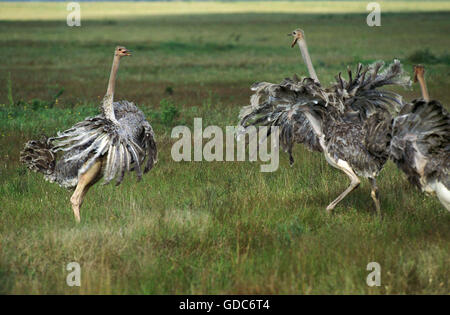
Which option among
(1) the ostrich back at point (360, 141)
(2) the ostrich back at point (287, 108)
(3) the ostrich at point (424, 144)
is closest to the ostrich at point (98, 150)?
(2) the ostrich back at point (287, 108)

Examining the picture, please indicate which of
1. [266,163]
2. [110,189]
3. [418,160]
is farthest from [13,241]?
[266,163]

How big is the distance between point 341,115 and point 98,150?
9.43ft

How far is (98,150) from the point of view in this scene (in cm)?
720

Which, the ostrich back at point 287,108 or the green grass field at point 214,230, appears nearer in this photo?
the green grass field at point 214,230

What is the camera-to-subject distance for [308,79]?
25.0 ft

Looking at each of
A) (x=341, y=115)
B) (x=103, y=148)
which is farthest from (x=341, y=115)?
(x=103, y=148)

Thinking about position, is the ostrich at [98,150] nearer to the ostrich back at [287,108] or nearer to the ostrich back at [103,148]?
the ostrich back at [103,148]

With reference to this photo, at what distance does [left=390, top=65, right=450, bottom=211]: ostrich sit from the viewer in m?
6.48

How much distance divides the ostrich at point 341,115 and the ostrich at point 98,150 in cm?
130

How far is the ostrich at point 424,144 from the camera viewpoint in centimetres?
648

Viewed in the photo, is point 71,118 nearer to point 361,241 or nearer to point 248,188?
point 248,188

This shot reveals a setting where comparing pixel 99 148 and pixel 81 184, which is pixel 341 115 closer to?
pixel 99 148

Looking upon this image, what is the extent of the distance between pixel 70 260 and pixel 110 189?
272cm

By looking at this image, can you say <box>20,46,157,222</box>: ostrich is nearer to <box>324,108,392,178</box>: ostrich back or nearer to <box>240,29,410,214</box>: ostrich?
<box>240,29,410,214</box>: ostrich
